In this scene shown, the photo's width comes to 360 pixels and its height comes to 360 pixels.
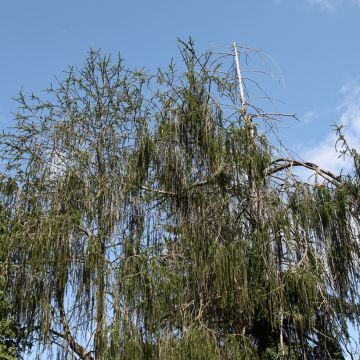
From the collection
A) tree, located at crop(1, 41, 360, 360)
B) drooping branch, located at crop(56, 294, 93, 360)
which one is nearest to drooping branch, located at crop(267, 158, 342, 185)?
tree, located at crop(1, 41, 360, 360)

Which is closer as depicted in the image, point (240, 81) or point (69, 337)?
point (69, 337)

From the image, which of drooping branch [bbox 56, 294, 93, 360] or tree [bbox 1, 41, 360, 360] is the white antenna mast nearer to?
tree [bbox 1, 41, 360, 360]

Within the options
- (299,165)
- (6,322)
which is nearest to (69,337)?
(6,322)

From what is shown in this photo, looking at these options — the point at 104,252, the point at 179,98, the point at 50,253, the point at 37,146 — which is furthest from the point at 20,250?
the point at 179,98

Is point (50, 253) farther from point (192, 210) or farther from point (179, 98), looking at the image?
point (179, 98)

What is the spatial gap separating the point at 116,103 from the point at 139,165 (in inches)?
35.1

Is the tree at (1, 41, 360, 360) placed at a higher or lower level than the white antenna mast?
lower

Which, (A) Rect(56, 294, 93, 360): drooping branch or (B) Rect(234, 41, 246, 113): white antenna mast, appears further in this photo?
(B) Rect(234, 41, 246, 113): white antenna mast

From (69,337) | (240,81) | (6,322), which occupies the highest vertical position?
(240,81)

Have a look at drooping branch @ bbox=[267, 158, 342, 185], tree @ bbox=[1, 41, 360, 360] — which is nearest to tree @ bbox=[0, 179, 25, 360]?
tree @ bbox=[1, 41, 360, 360]

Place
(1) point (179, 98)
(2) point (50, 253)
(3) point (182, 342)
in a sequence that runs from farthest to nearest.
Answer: (1) point (179, 98) < (2) point (50, 253) < (3) point (182, 342)

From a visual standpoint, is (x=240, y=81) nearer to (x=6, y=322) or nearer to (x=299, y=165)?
(x=299, y=165)

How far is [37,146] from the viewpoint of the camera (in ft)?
20.6

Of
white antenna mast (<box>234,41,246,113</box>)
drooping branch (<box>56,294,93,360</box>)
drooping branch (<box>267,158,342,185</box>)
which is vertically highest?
white antenna mast (<box>234,41,246,113</box>)
